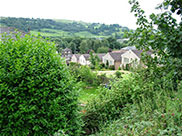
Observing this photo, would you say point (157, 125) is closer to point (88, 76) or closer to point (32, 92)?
point (32, 92)

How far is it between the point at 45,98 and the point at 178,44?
2.51 metres

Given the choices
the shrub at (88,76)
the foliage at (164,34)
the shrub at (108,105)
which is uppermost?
the foliage at (164,34)

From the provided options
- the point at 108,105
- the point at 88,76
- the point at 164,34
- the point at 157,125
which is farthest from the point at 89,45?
the point at 164,34

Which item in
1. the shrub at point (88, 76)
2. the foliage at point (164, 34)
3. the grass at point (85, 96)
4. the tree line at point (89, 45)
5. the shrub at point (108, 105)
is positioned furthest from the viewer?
the tree line at point (89, 45)

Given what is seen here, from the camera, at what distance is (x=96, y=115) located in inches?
195

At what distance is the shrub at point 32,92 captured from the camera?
128 inches

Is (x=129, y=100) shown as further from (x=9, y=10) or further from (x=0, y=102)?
(x=9, y=10)

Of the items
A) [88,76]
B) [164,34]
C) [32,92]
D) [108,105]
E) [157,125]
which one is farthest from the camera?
[88,76]

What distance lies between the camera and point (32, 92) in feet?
11.0

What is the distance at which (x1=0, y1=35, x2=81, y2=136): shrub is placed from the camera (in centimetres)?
326

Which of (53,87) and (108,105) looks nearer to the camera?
(53,87)

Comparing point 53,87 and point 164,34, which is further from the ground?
point 164,34


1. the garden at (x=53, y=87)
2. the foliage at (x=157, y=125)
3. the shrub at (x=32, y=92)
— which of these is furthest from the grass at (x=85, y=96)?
the foliage at (x=157, y=125)

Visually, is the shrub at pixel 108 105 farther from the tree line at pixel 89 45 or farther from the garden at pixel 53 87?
the tree line at pixel 89 45
